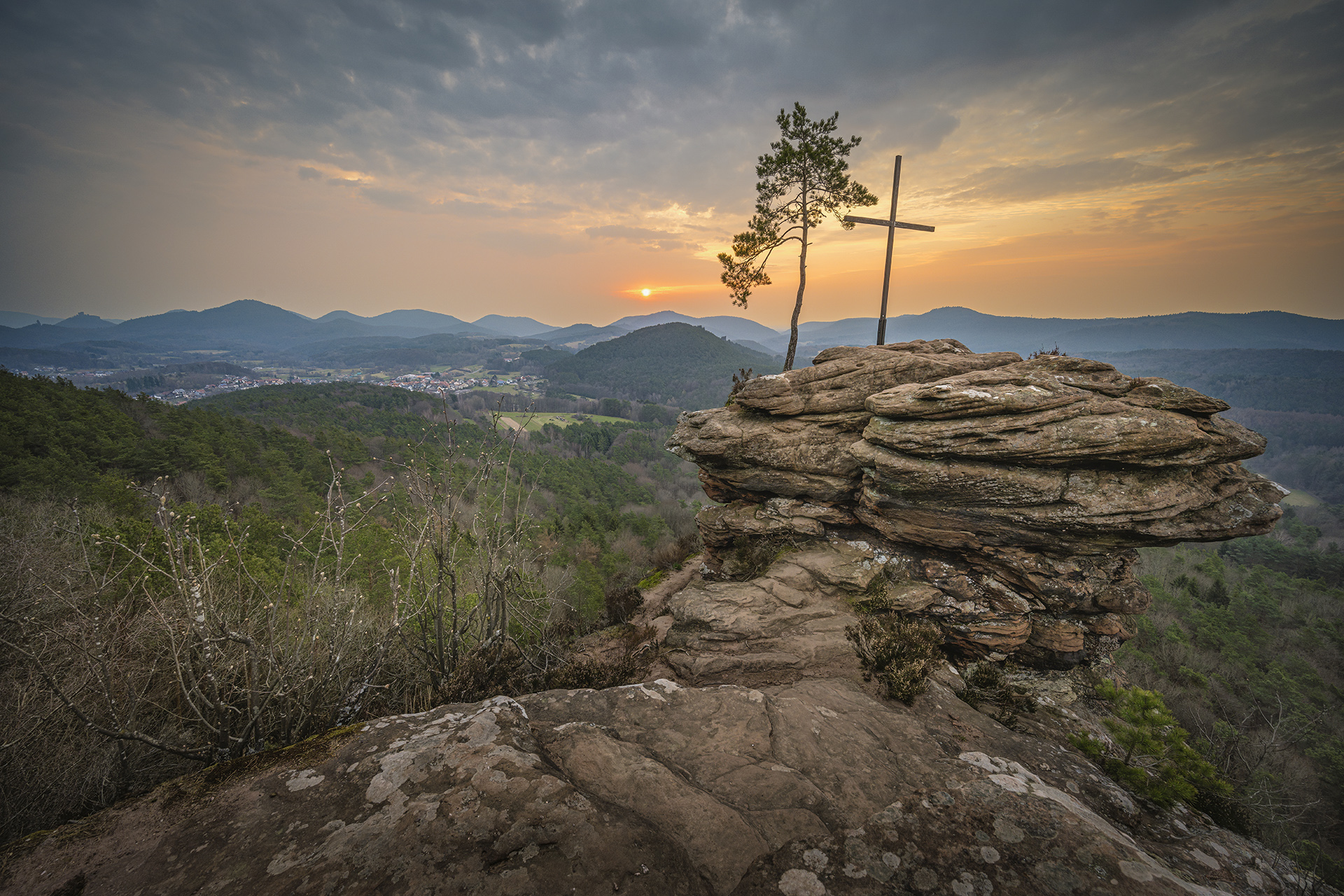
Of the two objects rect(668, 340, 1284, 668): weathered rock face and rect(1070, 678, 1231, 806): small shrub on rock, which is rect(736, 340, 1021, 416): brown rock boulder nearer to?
rect(668, 340, 1284, 668): weathered rock face

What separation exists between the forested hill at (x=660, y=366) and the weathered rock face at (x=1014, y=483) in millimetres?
107765

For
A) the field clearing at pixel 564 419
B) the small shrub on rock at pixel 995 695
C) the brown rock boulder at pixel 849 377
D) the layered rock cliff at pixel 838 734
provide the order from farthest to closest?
1. the field clearing at pixel 564 419
2. the brown rock boulder at pixel 849 377
3. the small shrub on rock at pixel 995 695
4. the layered rock cliff at pixel 838 734

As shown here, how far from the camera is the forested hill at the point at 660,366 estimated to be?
139 metres

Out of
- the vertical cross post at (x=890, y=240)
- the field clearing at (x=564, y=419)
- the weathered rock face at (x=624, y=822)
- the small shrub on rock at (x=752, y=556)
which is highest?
the vertical cross post at (x=890, y=240)

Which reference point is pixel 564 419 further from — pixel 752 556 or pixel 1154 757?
pixel 1154 757

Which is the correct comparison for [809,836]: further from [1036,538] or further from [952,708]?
[1036,538]

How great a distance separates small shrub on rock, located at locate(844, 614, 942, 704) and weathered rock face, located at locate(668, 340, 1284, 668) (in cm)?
75

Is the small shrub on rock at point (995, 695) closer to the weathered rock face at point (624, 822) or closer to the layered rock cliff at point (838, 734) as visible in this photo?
the layered rock cliff at point (838, 734)

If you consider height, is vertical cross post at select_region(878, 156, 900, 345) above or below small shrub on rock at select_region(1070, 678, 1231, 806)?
above

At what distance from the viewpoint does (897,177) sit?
1198 cm

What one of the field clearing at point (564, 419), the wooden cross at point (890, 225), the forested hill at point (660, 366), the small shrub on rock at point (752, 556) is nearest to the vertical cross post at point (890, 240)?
the wooden cross at point (890, 225)

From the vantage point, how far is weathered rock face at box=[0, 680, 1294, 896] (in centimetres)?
292

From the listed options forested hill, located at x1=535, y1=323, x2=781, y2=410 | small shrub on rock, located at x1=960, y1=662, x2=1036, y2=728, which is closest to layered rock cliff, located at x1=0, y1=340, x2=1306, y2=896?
small shrub on rock, located at x1=960, y1=662, x2=1036, y2=728

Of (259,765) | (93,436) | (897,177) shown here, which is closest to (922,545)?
(897,177)
